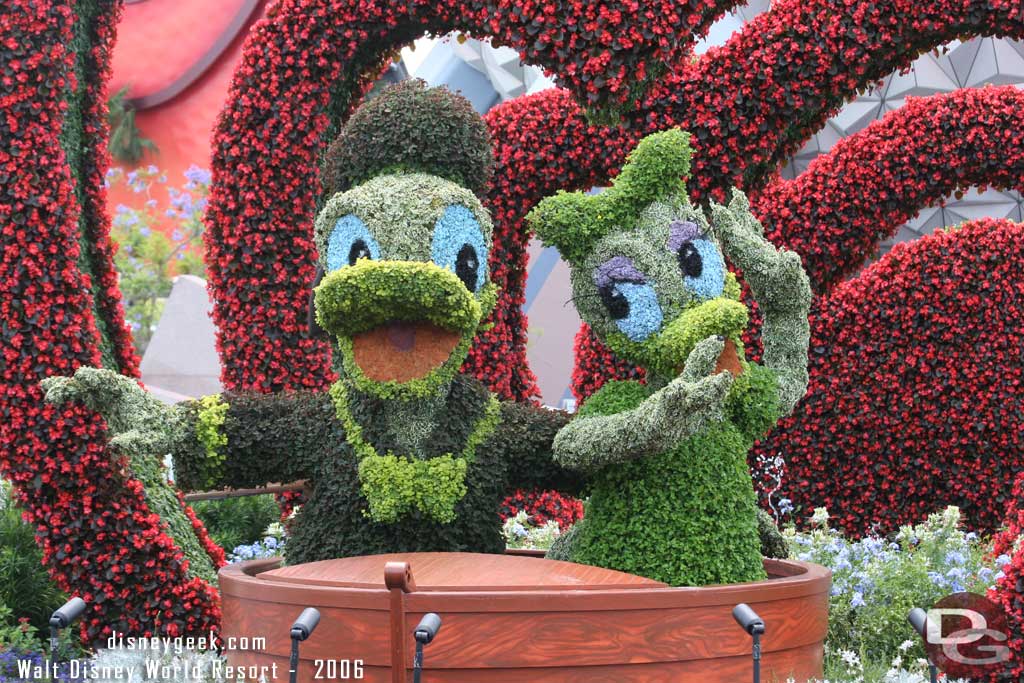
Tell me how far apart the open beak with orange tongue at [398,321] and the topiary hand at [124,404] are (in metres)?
0.66

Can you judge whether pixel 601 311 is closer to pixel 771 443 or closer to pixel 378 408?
pixel 378 408

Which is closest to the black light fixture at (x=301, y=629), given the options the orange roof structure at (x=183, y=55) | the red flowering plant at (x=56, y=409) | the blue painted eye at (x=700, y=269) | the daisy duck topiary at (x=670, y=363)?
the daisy duck topiary at (x=670, y=363)

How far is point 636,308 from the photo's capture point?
3.96m

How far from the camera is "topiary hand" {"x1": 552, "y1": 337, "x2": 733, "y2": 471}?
3.54 meters

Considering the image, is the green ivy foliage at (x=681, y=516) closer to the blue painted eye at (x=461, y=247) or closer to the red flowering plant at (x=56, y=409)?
the blue painted eye at (x=461, y=247)

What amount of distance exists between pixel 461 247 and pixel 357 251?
36cm

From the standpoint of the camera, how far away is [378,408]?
4.07 m

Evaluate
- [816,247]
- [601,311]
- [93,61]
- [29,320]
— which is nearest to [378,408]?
[601,311]

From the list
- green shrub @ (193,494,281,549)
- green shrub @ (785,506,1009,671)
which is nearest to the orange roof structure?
green shrub @ (193,494,281,549)

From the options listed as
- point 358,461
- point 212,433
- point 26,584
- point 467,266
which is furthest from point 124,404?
point 26,584

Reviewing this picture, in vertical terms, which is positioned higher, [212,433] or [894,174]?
[894,174]

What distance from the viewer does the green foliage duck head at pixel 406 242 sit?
3.75m

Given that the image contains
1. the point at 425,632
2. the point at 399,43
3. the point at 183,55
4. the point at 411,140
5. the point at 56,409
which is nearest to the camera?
the point at 425,632

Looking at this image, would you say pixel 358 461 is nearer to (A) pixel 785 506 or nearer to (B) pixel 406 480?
(B) pixel 406 480
